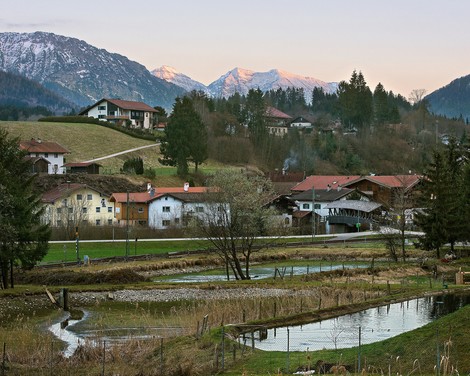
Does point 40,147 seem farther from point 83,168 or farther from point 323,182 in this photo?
point 323,182

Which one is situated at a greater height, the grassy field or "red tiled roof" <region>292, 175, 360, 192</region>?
the grassy field

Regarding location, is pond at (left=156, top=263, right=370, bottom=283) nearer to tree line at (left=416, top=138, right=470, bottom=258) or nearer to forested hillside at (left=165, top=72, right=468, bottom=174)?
tree line at (left=416, top=138, right=470, bottom=258)

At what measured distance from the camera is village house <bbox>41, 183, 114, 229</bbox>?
9588cm

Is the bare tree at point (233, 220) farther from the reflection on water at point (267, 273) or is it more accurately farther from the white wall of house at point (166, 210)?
the white wall of house at point (166, 210)

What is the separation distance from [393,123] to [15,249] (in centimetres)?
14934

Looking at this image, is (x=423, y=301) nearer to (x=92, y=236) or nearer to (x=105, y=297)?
(x=105, y=297)

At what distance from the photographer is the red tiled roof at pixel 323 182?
11730 centimetres

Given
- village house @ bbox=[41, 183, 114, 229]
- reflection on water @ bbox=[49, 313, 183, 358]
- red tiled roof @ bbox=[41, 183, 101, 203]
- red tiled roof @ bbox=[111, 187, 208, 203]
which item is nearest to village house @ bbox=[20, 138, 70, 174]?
village house @ bbox=[41, 183, 114, 229]

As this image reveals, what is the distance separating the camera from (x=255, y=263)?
72000 millimetres

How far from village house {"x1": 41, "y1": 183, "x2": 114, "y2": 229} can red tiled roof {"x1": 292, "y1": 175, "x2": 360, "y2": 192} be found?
1160 inches

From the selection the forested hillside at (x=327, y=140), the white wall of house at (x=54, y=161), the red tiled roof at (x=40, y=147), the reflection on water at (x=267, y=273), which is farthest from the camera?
the forested hillside at (x=327, y=140)

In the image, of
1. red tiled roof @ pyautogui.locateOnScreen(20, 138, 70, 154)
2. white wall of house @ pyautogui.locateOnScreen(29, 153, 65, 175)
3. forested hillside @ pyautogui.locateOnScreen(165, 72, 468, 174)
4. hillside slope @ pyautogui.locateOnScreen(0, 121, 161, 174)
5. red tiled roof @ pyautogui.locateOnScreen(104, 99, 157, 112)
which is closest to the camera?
red tiled roof @ pyautogui.locateOnScreen(20, 138, 70, 154)

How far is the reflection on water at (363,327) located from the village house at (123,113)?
129584 mm

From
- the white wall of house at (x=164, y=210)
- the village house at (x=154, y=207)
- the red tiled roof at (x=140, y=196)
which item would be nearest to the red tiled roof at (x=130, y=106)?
the red tiled roof at (x=140, y=196)
